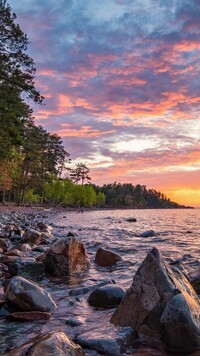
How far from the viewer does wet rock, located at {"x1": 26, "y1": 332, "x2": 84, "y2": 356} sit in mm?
3232

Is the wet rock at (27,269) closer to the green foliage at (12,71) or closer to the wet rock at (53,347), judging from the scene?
the wet rock at (53,347)

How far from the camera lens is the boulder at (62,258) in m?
8.02

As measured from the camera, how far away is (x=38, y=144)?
201ft

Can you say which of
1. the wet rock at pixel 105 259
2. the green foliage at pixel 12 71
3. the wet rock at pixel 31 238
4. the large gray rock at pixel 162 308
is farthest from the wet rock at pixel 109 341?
the green foliage at pixel 12 71

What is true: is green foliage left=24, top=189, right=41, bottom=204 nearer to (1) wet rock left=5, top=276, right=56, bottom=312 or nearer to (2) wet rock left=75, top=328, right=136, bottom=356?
(1) wet rock left=5, top=276, right=56, bottom=312

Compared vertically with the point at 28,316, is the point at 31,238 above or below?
above

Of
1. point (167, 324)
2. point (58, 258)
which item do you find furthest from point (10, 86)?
point (167, 324)

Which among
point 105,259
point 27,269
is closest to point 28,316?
point 27,269

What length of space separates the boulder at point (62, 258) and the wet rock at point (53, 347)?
179 inches

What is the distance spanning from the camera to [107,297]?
216 inches

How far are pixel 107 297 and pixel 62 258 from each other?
9.24ft

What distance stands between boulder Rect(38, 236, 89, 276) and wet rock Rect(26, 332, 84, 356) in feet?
15.0

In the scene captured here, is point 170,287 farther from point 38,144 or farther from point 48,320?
point 38,144

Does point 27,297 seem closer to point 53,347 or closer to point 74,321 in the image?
point 74,321
